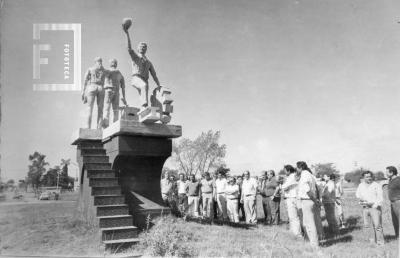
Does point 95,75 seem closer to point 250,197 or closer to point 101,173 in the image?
point 101,173

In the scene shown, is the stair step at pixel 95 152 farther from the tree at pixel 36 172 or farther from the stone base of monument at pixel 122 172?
the tree at pixel 36 172

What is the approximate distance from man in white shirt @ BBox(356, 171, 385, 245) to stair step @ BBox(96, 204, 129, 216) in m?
5.15

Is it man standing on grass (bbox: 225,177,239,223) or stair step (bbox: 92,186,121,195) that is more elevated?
stair step (bbox: 92,186,121,195)

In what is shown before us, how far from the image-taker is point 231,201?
11.6 m

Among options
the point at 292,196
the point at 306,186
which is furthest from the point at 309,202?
the point at 292,196

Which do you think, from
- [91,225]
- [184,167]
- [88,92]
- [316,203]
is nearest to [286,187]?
[316,203]

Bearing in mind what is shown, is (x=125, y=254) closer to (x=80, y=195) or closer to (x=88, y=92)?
(x=80, y=195)

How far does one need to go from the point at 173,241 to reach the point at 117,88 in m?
4.91

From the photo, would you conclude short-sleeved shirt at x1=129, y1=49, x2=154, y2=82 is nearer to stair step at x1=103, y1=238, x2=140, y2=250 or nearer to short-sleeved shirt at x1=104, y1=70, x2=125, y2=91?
short-sleeved shirt at x1=104, y1=70, x2=125, y2=91

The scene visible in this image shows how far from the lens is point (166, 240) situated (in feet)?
19.9

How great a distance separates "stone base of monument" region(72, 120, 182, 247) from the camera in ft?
23.2

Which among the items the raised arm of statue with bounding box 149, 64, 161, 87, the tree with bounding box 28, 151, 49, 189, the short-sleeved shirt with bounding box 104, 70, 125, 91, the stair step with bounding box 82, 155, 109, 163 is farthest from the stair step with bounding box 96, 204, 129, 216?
the tree with bounding box 28, 151, 49, 189

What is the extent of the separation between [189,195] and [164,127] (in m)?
5.10

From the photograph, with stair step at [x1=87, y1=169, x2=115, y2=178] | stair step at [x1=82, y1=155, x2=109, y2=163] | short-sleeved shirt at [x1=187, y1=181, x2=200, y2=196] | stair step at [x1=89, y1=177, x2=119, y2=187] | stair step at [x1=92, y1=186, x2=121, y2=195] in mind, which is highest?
stair step at [x1=82, y1=155, x2=109, y2=163]
